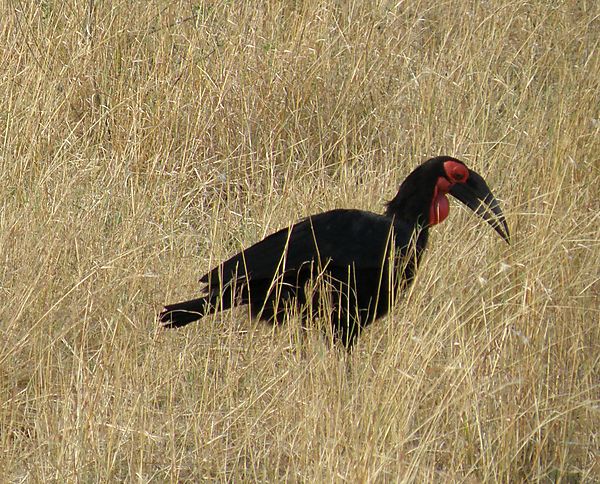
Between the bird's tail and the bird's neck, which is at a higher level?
the bird's neck

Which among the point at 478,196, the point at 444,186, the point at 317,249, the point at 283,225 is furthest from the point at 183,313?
the point at 478,196

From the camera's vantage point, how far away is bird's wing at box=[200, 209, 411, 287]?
4.25 metres

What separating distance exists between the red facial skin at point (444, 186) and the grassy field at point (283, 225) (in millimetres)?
187

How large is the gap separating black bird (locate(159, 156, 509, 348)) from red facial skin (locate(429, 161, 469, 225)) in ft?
0.10

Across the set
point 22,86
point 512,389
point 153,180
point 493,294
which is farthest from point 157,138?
point 512,389

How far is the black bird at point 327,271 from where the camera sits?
421cm

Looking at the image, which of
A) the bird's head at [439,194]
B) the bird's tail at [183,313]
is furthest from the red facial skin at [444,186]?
the bird's tail at [183,313]

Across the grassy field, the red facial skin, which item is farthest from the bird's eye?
the grassy field

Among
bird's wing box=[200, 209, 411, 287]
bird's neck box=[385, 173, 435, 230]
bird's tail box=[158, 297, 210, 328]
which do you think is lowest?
bird's tail box=[158, 297, 210, 328]

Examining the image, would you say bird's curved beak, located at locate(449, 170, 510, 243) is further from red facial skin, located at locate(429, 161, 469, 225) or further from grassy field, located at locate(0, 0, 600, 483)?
Answer: grassy field, located at locate(0, 0, 600, 483)

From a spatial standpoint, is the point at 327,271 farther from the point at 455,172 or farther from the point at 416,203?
the point at 455,172

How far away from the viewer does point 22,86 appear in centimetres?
557

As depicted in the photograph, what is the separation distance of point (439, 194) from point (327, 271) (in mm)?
521

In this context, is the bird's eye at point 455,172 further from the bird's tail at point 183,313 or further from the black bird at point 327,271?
the bird's tail at point 183,313
